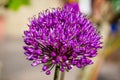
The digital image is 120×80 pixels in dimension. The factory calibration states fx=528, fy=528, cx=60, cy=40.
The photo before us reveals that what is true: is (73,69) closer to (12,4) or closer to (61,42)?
(12,4)

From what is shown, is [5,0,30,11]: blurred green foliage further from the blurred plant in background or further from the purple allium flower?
the purple allium flower

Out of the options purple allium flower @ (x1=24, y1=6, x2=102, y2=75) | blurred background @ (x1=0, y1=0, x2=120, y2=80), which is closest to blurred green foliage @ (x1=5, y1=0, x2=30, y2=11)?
blurred background @ (x1=0, y1=0, x2=120, y2=80)

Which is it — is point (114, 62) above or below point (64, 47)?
above

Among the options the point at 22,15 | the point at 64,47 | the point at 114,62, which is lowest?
the point at 64,47

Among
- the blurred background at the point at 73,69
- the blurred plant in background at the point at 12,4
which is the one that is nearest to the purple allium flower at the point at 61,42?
the blurred background at the point at 73,69

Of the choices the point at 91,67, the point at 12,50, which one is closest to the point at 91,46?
the point at 91,67

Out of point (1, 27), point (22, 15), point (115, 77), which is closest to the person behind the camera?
point (115, 77)

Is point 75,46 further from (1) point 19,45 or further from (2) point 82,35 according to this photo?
(1) point 19,45
